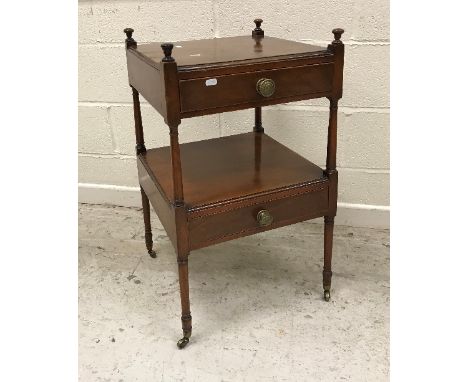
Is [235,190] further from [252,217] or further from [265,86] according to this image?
[265,86]

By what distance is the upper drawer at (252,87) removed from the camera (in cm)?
118

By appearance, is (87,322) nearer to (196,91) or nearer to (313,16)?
(196,91)

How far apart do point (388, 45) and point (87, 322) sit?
56.1 inches

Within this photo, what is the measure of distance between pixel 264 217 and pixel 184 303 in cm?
34

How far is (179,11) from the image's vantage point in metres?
1.85

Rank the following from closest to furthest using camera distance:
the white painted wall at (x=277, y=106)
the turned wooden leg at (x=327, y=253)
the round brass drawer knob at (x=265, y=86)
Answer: the round brass drawer knob at (x=265, y=86), the turned wooden leg at (x=327, y=253), the white painted wall at (x=277, y=106)

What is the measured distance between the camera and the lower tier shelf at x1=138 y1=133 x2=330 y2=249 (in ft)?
4.34

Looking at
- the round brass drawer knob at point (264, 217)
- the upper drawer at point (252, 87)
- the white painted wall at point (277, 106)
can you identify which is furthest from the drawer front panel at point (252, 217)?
the white painted wall at point (277, 106)

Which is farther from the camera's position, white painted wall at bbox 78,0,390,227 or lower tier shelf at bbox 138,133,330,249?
white painted wall at bbox 78,0,390,227

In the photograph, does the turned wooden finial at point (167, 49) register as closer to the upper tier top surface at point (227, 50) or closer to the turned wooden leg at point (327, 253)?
the upper tier top surface at point (227, 50)

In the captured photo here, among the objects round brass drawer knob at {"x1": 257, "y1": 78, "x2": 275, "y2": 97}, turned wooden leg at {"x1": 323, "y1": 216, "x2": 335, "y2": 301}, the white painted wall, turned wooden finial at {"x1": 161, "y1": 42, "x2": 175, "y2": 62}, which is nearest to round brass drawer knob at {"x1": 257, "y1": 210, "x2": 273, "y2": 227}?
turned wooden leg at {"x1": 323, "y1": 216, "x2": 335, "y2": 301}

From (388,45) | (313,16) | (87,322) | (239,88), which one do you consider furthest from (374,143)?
(87,322)

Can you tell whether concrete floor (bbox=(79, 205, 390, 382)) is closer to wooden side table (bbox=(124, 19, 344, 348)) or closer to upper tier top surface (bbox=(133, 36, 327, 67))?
wooden side table (bbox=(124, 19, 344, 348))

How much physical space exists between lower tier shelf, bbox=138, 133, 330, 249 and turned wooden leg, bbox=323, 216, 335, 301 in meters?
0.06
